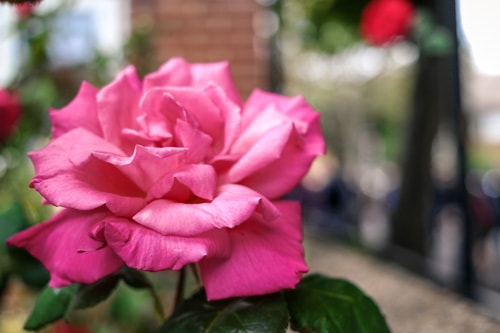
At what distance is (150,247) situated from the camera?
0.89 feet

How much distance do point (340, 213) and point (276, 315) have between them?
17.4 ft

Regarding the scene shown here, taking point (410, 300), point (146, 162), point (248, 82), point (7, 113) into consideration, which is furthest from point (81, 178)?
point (248, 82)

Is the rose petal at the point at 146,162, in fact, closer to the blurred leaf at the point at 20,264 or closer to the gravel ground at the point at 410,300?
the blurred leaf at the point at 20,264

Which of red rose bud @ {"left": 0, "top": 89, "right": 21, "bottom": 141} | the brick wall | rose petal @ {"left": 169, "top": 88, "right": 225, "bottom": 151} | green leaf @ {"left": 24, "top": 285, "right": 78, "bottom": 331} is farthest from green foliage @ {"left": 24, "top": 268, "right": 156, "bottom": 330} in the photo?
the brick wall

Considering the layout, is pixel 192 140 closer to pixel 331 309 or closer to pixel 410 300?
pixel 331 309

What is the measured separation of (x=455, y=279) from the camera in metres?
1.72

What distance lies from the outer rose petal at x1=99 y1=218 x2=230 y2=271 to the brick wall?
6.75 ft

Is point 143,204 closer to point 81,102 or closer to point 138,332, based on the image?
point 81,102

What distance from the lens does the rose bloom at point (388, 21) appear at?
6.23 ft

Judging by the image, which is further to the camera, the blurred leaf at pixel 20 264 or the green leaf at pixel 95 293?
the blurred leaf at pixel 20 264

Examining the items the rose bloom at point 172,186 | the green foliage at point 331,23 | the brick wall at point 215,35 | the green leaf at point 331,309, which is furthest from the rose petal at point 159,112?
the green foliage at point 331,23

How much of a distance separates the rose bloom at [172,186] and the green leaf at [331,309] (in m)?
0.04

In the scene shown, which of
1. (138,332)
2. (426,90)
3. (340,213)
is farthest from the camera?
(340,213)

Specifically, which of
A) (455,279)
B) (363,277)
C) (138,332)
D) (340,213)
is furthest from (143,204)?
(340,213)
